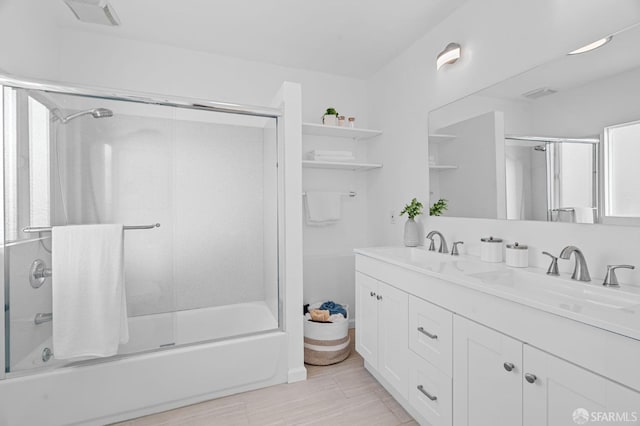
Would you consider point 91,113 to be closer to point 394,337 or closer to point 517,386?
point 394,337

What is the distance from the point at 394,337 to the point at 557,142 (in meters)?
1.33

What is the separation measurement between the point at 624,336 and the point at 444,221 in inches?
55.6

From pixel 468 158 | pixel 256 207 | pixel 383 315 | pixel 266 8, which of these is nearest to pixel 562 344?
pixel 383 315

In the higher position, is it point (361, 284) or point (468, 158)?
point (468, 158)

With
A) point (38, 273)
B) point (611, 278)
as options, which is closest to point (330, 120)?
point (611, 278)

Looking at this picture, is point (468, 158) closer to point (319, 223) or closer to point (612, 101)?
point (612, 101)

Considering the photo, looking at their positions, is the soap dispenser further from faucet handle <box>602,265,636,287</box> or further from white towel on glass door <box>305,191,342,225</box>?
white towel on glass door <box>305,191,342,225</box>

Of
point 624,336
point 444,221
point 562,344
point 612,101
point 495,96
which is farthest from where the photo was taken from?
point 444,221

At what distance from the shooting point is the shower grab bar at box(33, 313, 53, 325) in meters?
1.58

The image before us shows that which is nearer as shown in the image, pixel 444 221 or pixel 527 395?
pixel 527 395

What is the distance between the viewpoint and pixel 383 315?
6.15 feet

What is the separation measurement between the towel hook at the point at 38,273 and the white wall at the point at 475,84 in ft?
7.96

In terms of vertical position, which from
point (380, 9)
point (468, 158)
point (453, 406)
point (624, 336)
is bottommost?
point (453, 406)

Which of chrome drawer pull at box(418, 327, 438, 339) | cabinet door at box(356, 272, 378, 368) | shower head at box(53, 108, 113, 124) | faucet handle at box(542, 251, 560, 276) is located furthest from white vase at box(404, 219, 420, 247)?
shower head at box(53, 108, 113, 124)
